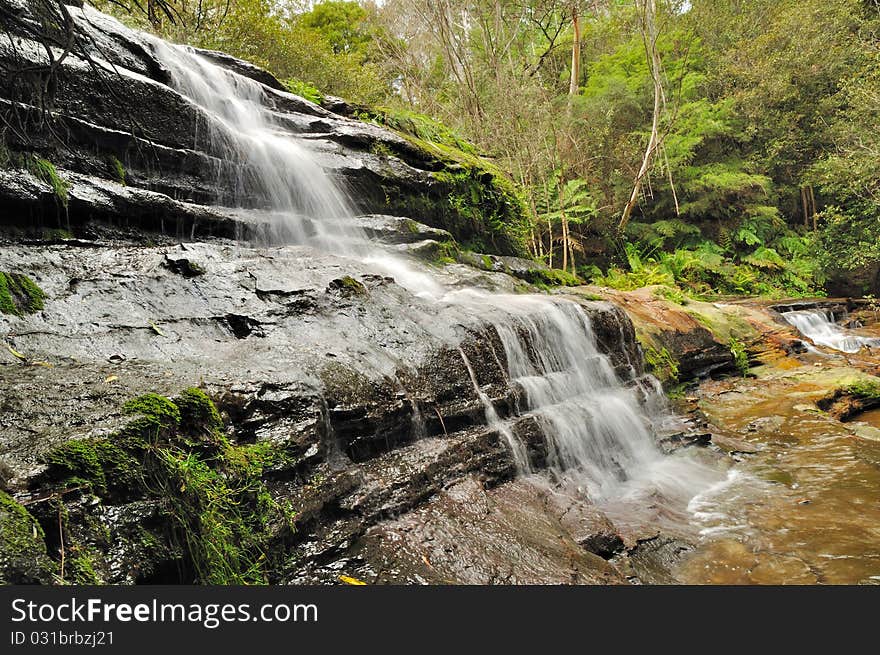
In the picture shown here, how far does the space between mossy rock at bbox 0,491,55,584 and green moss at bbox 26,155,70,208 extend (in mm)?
3741

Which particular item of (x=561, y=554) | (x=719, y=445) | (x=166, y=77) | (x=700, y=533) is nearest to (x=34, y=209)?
(x=166, y=77)

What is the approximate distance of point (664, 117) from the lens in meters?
18.3

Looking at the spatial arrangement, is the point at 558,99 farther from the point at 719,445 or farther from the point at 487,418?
the point at 487,418

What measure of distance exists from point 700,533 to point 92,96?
7060mm

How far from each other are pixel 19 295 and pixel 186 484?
2.35 meters

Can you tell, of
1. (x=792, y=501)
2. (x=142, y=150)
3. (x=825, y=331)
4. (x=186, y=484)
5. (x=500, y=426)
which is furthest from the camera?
(x=825, y=331)

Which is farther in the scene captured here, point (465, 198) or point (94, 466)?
point (465, 198)

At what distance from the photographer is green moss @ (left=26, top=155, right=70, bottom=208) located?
436 cm

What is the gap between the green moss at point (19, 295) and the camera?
340 centimetres

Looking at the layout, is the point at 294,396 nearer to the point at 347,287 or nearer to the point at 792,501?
the point at 347,287

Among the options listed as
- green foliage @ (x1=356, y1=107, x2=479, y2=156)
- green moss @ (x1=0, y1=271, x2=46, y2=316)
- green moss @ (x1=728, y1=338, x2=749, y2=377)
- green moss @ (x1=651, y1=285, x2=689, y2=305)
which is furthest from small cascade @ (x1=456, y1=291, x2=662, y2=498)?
green moss @ (x1=651, y1=285, x2=689, y2=305)

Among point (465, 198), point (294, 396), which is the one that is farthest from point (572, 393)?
point (465, 198)

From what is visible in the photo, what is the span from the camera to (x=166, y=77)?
6609 millimetres

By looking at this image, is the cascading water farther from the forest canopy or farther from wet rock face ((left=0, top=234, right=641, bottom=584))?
wet rock face ((left=0, top=234, right=641, bottom=584))
